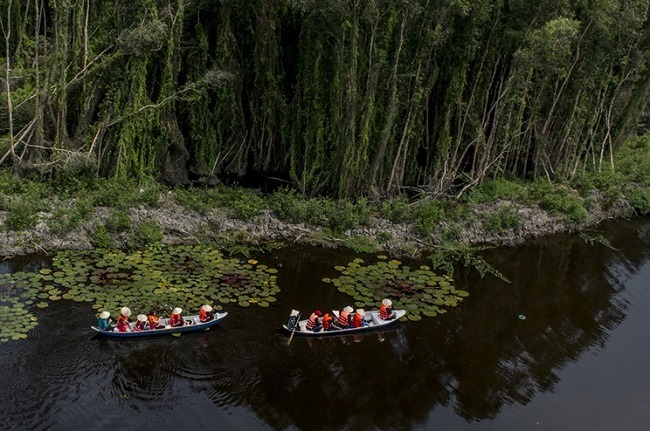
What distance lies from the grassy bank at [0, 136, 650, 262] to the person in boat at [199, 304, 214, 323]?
14.7 ft

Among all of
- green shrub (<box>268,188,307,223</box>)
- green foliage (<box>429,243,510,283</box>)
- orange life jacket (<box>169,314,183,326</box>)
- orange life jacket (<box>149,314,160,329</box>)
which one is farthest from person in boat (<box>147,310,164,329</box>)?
green foliage (<box>429,243,510,283</box>)

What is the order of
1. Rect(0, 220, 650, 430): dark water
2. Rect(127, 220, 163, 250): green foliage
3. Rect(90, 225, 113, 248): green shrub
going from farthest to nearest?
Rect(127, 220, 163, 250): green foliage
Rect(90, 225, 113, 248): green shrub
Rect(0, 220, 650, 430): dark water

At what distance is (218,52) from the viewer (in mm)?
20672

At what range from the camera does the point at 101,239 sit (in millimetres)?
16938

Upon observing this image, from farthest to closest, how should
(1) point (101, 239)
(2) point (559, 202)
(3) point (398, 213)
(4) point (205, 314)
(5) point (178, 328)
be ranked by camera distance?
(2) point (559, 202) < (3) point (398, 213) < (1) point (101, 239) < (4) point (205, 314) < (5) point (178, 328)

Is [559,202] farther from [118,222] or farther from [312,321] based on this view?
[118,222]

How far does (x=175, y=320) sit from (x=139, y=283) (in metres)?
2.43

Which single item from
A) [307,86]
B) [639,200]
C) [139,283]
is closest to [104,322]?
[139,283]

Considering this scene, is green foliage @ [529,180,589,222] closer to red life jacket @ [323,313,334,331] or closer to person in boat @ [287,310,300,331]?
red life jacket @ [323,313,334,331]

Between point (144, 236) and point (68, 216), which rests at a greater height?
point (68, 216)

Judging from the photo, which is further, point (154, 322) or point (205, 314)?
point (205, 314)

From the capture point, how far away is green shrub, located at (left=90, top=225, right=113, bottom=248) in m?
16.9

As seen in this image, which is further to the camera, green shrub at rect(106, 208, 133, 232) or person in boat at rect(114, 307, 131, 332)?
green shrub at rect(106, 208, 133, 232)

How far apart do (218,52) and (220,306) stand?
403 inches
